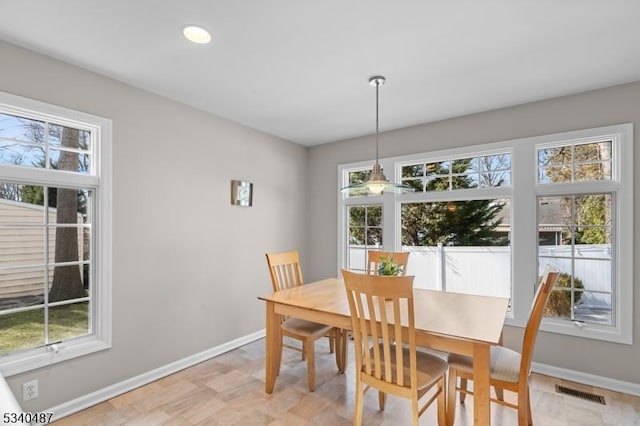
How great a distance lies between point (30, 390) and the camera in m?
2.12

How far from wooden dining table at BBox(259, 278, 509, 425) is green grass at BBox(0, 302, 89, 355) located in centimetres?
148

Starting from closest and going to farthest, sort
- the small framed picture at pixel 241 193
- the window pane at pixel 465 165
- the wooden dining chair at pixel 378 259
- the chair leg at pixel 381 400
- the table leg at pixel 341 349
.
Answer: the chair leg at pixel 381 400 → the table leg at pixel 341 349 → the wooden dining chair at pixel 378 259 → the window pane at pixel 465 165 → the small framed picture at pixel 241 193

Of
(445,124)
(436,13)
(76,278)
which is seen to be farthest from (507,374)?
(76,278)

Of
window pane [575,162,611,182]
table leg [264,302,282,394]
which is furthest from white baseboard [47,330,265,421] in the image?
window pane [575,162,611,182]

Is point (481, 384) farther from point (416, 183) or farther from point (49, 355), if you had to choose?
point (49, 355)

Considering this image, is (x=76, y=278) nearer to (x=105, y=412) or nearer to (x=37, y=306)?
(x=37, y=306)

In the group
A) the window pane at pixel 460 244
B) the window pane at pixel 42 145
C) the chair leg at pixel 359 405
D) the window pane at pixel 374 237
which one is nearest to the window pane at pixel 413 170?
the window pane at pixel 460 244

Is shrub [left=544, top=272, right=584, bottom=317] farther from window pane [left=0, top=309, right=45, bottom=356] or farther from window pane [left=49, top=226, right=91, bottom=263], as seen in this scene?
window pane [left=0, top=309, right=45, bottom=356]

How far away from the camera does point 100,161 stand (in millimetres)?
2516

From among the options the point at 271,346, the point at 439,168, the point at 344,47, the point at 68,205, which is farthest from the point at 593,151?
the point at 68,205

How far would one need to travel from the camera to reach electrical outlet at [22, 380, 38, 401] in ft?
6.88

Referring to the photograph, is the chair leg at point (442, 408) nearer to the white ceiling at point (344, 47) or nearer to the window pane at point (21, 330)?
the white ceiling at point (344, 47)

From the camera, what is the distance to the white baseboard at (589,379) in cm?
258

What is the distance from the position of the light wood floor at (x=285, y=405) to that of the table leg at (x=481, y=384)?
2.29ft
